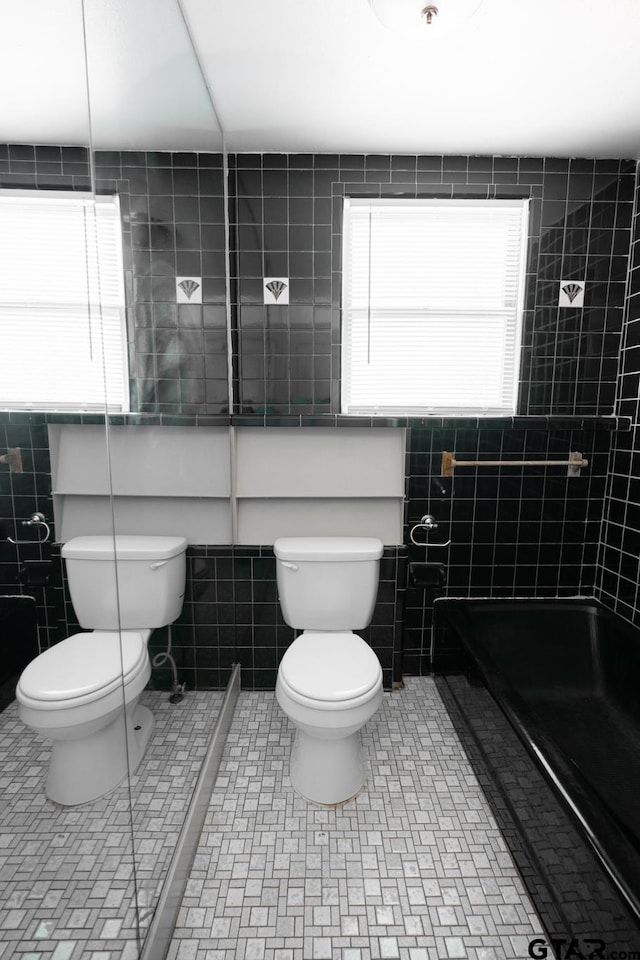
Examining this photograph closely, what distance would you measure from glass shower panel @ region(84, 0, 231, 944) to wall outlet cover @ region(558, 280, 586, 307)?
1.55m

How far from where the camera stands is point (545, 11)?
1.29 m

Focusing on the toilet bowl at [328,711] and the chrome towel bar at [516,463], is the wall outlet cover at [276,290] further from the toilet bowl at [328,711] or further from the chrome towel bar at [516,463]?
the toilet bowl at [328,711]

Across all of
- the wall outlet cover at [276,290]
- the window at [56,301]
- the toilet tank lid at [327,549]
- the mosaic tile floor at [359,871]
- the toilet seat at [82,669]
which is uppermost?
the wall outlet cover at [276,290]

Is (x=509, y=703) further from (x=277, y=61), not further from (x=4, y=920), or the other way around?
(x=277, y=61)

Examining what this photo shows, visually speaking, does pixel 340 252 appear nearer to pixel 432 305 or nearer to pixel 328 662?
pixel 432 305

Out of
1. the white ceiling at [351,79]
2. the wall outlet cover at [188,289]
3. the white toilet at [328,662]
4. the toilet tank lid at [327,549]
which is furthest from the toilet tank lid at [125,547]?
the wall outlet cover at [188,289]

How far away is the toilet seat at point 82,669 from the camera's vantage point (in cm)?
63

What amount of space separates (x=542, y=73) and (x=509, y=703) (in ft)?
6.88

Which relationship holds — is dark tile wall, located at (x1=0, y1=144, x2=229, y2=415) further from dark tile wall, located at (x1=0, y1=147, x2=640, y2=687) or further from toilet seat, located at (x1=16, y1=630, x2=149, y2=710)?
toilet seat, located at (x1=16, y1=630, x2=149, y2=710)

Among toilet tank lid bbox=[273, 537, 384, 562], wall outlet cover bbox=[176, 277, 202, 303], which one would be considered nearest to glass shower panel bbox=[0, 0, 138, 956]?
wall outlet cover bbox=[176, 277, 202, 303]

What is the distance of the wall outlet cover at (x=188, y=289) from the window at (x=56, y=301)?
0.62 metres

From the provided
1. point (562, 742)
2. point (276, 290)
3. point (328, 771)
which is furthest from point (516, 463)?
point (328, 771)

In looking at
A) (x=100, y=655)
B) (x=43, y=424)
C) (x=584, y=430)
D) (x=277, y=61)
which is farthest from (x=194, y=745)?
(x=277, y=61)

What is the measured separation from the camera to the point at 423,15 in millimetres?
1255
